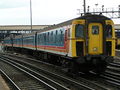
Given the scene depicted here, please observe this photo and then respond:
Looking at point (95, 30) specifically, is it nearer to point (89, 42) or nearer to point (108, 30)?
point (89, 42)

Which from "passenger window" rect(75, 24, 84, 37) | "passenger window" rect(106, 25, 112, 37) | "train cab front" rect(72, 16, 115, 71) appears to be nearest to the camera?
"train cab front" rect(72, 16, 115, 71)

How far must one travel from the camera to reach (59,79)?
51.1ft

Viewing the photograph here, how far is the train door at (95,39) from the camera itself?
14695 mm

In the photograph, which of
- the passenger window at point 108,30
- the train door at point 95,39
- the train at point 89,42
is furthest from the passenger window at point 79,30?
the passenger window at point 108,30

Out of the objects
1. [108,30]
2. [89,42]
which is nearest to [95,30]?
[89,42]

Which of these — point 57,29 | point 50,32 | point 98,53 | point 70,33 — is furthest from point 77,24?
point 50,32

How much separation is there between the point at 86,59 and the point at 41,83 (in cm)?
247

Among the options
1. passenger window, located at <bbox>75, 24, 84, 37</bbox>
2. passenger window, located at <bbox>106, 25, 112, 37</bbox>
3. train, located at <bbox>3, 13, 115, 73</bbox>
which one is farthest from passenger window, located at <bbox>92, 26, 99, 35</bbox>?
passenger window, located at <bbox>106, 25, 112, 37</bbox>

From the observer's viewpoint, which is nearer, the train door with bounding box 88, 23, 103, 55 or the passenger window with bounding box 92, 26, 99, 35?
the train door with bounding box 88, 23, 103, 55

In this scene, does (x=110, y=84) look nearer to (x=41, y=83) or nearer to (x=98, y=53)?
(x=98, y=53)

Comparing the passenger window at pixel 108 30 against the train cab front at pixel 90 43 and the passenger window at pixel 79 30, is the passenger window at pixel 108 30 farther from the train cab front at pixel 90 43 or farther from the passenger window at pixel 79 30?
the passenger window at pixel 79 30

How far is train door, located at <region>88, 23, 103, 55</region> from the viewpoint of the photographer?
14695 millimetres

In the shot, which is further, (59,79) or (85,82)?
(59,79)

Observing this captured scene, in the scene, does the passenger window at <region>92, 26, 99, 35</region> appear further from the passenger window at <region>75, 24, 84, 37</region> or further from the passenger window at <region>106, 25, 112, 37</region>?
the passenger window at <region>106, 25, 112, 37</region>
